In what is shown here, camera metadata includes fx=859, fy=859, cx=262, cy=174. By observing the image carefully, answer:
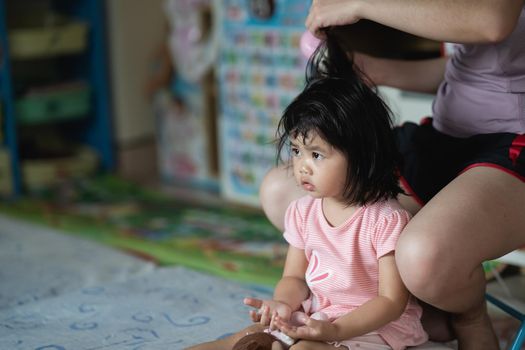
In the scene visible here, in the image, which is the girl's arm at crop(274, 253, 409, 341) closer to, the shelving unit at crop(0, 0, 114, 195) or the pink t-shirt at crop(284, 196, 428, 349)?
the pink t-shirt at crop(284, 196, 428, 349)

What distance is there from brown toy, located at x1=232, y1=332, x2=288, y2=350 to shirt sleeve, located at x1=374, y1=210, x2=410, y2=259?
0.18 m

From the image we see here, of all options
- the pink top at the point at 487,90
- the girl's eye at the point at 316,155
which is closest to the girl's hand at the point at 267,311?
the girl's eye at the point at 316,155

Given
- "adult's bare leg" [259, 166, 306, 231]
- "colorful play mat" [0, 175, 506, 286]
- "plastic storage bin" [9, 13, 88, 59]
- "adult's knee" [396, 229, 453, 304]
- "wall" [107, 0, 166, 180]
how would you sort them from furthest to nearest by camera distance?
"wall" [107, 0, 166, 180] → "plastic storage bin" [9, 13, 88, 59] → "colorful play mat" [0, 175, 506, 286] → "adult's bare leg" [259, 166, 306, 231] → "adult's knee" [396, 229, 453, 304]

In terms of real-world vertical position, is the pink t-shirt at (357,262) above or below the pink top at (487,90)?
below

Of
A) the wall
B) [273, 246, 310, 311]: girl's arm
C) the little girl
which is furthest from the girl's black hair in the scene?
the wall

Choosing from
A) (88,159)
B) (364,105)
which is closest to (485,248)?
(364,105)

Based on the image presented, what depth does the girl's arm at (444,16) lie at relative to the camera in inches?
43.3

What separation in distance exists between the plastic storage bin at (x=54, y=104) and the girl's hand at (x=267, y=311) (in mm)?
1925

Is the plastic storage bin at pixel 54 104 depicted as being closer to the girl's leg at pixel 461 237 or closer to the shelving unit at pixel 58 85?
the shelving unit at pixel 58 85

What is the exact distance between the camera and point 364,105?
115cm

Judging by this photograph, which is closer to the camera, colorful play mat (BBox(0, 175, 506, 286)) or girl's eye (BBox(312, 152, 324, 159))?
girl's eye (BBox(312, 152, 324, 159))

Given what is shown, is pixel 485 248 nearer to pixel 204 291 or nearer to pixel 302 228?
pixel 302 228

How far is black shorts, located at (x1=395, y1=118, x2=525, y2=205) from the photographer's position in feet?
3.90

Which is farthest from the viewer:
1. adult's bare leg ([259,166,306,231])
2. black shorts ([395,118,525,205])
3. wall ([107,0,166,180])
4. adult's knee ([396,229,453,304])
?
wall ([107,0,166,180])
